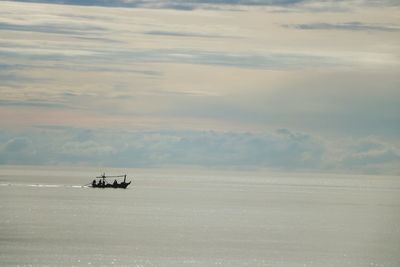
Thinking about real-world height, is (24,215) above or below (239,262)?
above

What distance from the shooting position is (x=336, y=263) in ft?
296

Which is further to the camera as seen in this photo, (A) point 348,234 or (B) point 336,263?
(A) point 348,234

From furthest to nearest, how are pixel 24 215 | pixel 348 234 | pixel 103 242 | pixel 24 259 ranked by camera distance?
pixel 24 215
pixel 348 234
pixel 103 242
pixel 24 259

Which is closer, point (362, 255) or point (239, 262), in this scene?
point (239, 262)

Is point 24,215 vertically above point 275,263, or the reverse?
point 24,215

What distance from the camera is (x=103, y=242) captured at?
105312 mm

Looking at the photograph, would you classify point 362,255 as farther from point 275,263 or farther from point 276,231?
point 276,231

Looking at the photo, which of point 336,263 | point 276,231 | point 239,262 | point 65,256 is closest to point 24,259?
point 65,256

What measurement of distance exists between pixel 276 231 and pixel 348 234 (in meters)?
A: 11.1

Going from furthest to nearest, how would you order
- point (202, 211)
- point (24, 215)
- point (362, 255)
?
point (202, 211) < point (24, 215) < point (362, 255)

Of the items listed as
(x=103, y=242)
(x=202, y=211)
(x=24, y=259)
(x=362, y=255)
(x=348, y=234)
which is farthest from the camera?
(x=202, y=211)

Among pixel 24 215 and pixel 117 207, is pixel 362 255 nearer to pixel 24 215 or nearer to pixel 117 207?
pixel 24 215

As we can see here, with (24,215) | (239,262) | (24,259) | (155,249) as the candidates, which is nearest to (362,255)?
(239,262)

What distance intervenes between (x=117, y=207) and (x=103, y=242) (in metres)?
76.8
